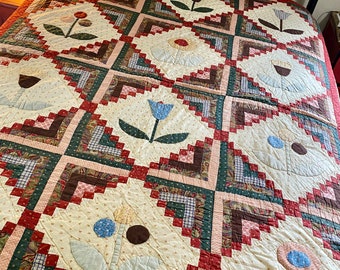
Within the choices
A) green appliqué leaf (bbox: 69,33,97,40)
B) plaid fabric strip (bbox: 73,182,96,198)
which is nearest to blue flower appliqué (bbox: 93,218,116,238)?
plaid fabric strip (bbox: 73,182,96,198)

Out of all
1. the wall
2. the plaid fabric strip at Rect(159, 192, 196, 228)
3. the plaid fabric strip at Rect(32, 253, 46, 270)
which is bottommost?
the plaid fabric strip at Rect(32, 253, 46, 270)

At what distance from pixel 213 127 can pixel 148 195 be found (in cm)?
44

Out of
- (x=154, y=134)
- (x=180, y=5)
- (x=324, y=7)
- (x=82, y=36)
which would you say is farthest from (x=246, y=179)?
(x=324, y=7)

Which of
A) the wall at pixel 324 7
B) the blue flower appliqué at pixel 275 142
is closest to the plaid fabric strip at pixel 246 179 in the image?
the blue flower appliqué at pixel 275 142

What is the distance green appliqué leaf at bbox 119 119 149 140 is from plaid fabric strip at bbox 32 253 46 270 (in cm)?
54

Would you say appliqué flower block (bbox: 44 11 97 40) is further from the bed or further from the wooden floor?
the wooden floor

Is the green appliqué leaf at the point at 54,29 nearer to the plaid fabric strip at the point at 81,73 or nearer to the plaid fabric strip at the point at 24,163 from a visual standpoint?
the plaid fabric strip at the point at 81,73

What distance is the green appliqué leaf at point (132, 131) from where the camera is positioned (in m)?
1.35

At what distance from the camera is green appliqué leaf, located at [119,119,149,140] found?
1.35 m

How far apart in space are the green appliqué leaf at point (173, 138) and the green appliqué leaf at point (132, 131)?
2.2 inches

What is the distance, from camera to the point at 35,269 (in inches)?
36.7

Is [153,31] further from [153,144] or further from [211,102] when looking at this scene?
[153,144]

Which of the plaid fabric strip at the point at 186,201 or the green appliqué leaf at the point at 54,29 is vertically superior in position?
the green appliqué leaf at the point at 54,29

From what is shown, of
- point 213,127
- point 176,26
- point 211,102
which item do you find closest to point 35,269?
point 213,127
